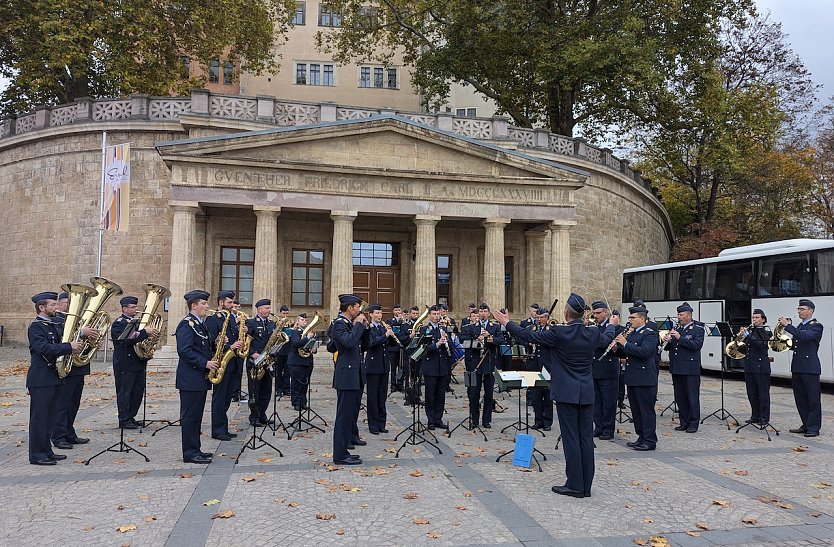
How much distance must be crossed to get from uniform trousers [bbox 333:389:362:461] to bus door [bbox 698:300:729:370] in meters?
15.7

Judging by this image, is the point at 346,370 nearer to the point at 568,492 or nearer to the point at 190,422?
the point at 190,422

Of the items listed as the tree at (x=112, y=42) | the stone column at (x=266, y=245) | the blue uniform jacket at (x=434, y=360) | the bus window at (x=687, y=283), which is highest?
the tree at (x=112, y=42)

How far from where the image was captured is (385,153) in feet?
72.2

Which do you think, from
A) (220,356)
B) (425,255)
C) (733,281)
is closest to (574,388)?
(220,356)

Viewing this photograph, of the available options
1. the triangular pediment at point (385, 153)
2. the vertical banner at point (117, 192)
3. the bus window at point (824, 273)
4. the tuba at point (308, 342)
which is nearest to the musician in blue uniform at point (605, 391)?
the tuba at point (308, 342)

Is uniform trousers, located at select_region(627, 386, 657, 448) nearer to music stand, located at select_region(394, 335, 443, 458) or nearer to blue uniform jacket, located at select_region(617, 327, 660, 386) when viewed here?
blue uniform jacket, located at select_region(617, 327, 660, 386)

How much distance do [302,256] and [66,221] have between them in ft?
33.3

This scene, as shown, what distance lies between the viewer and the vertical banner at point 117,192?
1978cm

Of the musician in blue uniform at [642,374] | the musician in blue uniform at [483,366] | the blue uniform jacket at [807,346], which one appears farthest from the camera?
the blue uniform jacket at [807,346]

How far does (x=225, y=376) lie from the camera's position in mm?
9531

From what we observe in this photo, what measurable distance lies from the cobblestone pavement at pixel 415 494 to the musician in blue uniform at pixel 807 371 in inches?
19.1

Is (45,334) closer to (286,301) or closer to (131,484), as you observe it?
(131,484)

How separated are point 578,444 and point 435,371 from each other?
3.80m

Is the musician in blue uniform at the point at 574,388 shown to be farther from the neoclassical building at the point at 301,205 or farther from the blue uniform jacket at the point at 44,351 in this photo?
the neoclassical building at the point at 301,205
